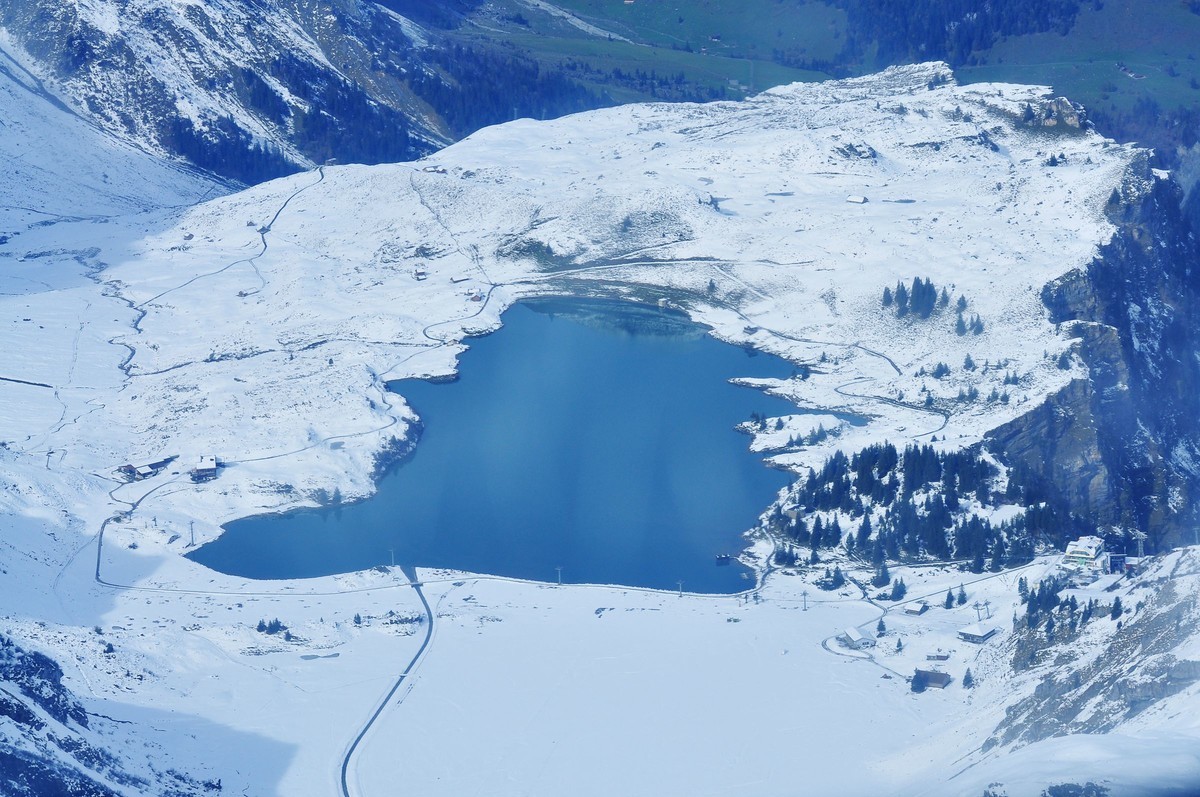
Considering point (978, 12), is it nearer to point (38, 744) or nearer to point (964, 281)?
point (964, 281)

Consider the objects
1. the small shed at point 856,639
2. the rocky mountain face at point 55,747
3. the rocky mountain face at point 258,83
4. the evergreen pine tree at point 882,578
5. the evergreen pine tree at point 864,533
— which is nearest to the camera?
the rocky mountain face at point 55,747

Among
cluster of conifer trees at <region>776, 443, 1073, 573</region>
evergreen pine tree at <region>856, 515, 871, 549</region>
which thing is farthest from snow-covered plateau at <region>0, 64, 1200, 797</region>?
evergreen pine tree at <region>856, 515, 871, 549</region>

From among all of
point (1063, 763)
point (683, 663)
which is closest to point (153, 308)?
point (683, 663)

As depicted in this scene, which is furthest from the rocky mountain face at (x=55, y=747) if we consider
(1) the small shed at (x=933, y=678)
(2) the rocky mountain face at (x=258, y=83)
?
(2) the rocky mountain face at (x=258, y=83)

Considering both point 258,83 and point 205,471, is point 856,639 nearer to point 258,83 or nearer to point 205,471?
point 205,471

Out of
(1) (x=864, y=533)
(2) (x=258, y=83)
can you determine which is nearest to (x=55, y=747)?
(1) (x=864, y=533)

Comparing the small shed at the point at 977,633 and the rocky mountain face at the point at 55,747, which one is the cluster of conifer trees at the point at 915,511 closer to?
the small shed at the point at 977,633

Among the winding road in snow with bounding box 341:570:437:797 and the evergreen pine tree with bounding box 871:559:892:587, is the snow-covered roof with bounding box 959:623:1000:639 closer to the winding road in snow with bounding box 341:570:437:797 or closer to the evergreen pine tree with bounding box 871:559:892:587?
the evergreen pine tree with bounding box 871:559:892:587
